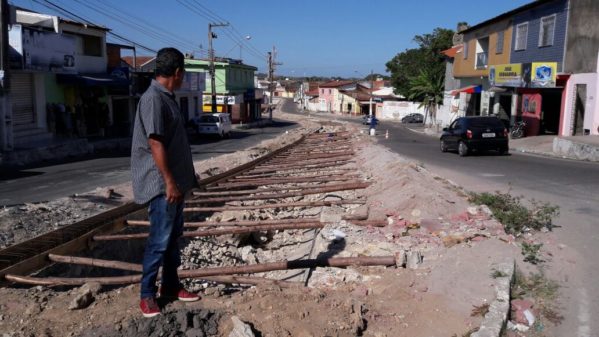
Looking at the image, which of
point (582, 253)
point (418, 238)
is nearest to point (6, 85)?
point (418, 238)

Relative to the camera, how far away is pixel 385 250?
6039 millimetres

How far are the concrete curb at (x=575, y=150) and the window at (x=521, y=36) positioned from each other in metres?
12.0

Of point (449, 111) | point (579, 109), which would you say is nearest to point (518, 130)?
point (579, 109)

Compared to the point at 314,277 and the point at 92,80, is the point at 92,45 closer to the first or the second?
the point at 92,80

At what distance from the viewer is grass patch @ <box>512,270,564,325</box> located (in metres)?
4.34

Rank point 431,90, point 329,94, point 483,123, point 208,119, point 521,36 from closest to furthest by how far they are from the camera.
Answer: point 483,123 < point 521,36 < point 208,119 < point 431,90 < point 329,94

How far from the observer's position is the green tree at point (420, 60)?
70.8 m

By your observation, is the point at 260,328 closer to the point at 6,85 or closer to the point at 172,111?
the point at 172,111

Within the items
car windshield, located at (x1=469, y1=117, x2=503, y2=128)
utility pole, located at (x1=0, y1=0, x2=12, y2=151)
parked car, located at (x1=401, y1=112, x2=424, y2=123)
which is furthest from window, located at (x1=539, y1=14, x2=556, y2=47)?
parked car, located at (x1=401, y1=112, x2=424, y2=123)

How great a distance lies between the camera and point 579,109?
26.2 metres

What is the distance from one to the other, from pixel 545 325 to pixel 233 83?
60.7 meters

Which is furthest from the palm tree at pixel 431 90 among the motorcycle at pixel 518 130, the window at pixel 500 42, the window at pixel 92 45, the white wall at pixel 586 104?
the window at pixel 92 45

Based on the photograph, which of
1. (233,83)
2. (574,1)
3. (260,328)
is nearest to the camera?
(260,328)

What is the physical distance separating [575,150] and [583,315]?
17984 millimetres
